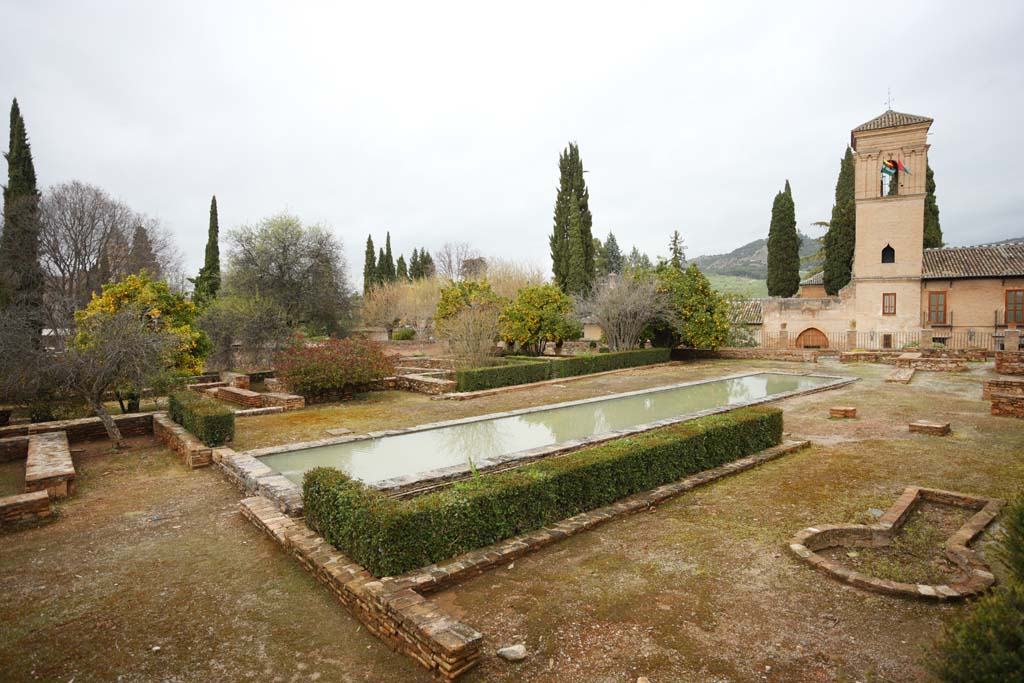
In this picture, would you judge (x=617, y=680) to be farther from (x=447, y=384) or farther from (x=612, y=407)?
(x=447, y=384)

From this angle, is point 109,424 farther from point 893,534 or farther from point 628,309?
point 628,309

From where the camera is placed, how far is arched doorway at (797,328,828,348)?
2873cm

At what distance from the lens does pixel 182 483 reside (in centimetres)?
808

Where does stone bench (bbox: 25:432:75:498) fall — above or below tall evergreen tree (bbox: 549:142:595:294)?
below

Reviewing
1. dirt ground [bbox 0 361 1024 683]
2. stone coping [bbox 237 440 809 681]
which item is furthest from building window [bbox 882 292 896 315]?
stone coping [bbox 237 440 809 681]

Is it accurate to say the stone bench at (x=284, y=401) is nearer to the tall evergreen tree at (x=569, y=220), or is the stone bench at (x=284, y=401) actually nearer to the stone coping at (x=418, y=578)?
the stone coping at (x=418, y=578)

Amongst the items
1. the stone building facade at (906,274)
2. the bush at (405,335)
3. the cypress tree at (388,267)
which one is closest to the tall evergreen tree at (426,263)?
the cypress tree at (388,267)

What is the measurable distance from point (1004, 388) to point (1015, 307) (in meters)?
17.8

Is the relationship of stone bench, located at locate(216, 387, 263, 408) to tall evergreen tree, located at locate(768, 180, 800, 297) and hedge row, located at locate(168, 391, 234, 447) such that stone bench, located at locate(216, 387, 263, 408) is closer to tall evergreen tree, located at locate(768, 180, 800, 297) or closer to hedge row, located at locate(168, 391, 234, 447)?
hedge row, located at locate(168, 391, 234, 447)

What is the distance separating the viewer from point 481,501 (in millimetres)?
5195

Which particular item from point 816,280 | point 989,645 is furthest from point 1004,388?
point 816,280

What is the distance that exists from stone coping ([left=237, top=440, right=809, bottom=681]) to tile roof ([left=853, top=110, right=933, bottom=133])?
27872 mm

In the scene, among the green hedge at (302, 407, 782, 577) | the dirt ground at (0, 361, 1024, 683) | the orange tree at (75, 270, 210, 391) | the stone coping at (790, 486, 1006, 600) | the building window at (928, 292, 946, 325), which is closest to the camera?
the dirt ground at (0, 361, 1024, 683)

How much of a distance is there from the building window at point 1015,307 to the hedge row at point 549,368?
53.7 feet
